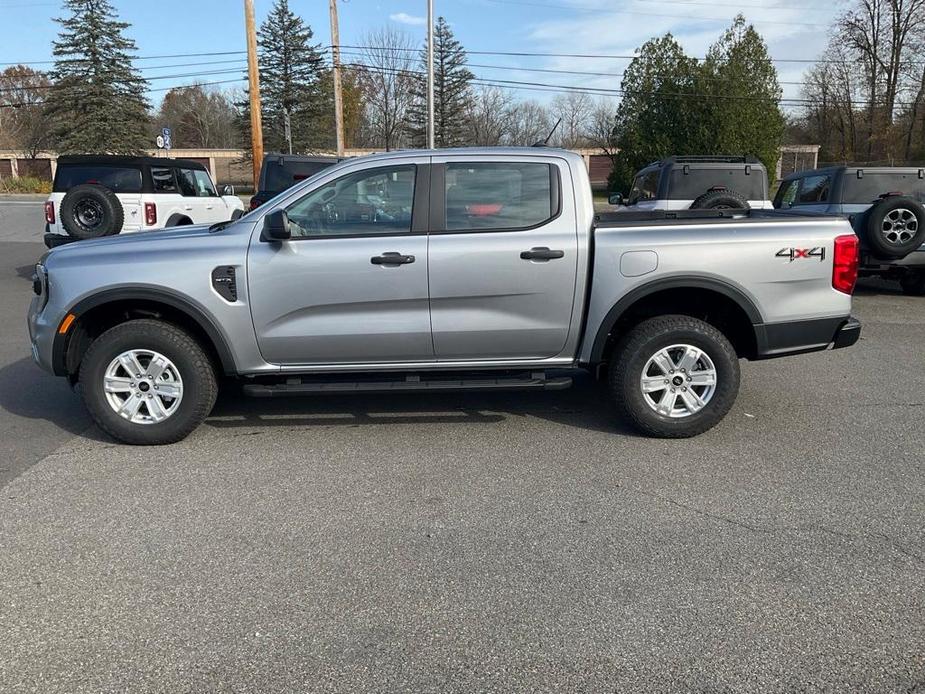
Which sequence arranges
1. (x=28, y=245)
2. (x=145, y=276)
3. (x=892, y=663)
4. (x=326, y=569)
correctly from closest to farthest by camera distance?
(x=892, y=663) → (x=326, y=569) → (x=145, y=276) → (x=28, y=245)

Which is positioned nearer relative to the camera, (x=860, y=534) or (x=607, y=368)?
(x=860, y=534)

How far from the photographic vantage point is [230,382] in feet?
20.0

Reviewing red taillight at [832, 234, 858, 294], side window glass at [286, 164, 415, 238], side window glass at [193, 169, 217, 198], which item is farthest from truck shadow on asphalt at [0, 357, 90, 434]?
side window glass at [193, 169, 217, 198]

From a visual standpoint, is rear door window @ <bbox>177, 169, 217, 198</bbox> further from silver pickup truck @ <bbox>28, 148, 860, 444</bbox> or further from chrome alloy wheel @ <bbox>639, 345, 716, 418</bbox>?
chrome alloy wheel @ <bbox>639, 345, 716, 418</bbox>

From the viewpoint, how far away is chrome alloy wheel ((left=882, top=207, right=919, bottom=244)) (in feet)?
30.1

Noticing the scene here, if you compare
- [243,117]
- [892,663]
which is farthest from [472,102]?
[892,663]

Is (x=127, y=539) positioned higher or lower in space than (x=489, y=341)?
lower

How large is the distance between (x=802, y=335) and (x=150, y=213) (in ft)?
33.4

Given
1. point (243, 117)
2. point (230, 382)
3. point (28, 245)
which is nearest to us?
point (230, 382)

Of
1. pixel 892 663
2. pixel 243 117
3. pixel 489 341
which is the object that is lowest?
pixel 892 663

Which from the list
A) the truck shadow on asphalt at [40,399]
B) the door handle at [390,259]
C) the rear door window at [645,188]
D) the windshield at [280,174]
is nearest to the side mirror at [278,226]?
the door handle at [390,259]

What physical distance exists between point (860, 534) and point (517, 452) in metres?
1.97

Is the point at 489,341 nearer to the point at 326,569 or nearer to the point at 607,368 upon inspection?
the point at 607,368

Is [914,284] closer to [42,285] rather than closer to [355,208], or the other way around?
[355,208]
